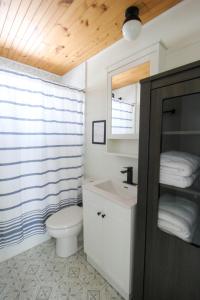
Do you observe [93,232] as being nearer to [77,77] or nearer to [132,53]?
[132,53]

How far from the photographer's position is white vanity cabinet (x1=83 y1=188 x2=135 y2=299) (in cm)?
121

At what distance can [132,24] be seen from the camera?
3.99 ft

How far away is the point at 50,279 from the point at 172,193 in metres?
1.39

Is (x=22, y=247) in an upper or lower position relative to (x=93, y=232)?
lower

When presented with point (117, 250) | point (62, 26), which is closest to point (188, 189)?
point (117, 250)

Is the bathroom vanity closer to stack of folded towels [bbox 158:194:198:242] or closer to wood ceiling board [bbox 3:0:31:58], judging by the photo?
stack of folded towels [bbox 158:194:198:242]

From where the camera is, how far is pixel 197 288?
2.82 ft

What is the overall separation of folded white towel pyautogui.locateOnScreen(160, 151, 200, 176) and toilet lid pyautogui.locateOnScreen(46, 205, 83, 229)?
3.80 ft

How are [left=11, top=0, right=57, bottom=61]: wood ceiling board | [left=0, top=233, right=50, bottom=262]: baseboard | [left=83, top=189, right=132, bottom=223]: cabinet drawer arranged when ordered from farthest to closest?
[left=0, top=233, right=50, bottom=262]: baseboard → [left=11, top=0, right=57, bottom=61]: wood ceiling board → [left=83, top=189, right=132, bottom=223]: cabinet drawer

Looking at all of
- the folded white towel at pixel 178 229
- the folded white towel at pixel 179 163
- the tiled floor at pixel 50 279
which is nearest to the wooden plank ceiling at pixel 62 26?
the folded white towel at pixel 179 163

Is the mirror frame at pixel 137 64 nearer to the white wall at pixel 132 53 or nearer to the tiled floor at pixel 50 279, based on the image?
the white wall at pixel 132 53

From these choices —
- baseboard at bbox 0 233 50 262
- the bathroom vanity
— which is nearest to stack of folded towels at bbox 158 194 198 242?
the bathroom vanity

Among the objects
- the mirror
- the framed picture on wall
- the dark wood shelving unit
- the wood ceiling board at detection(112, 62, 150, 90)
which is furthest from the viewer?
the framed picture on wall

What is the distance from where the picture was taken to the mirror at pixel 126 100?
59.2 inches
